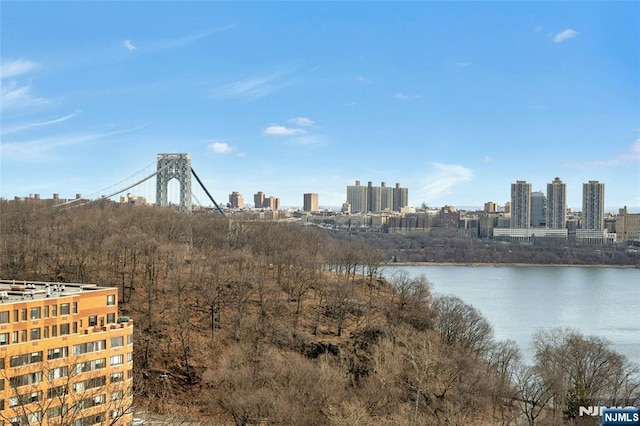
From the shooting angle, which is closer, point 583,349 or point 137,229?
point 583,349

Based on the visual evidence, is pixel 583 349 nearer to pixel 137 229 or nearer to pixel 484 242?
pixel 137 229

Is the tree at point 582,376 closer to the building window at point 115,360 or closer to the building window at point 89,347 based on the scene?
the building window at point 115,360

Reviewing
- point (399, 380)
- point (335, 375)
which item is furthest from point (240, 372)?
point (399, 380)

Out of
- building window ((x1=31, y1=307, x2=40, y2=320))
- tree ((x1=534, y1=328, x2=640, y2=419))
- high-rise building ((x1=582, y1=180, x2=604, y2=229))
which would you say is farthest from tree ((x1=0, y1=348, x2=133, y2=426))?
high-rise building ((x1=582, y1=180, x2=604, y2=229))

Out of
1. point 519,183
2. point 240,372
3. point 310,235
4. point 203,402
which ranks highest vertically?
point 519,183

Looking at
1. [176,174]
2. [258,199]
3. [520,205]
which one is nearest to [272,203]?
[258,199]

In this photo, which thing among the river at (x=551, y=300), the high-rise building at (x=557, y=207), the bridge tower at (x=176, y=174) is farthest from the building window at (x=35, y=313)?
the high-rise building at (x=557, y=207)

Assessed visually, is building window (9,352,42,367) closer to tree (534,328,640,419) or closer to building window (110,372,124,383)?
building window (110,372,124,383)
